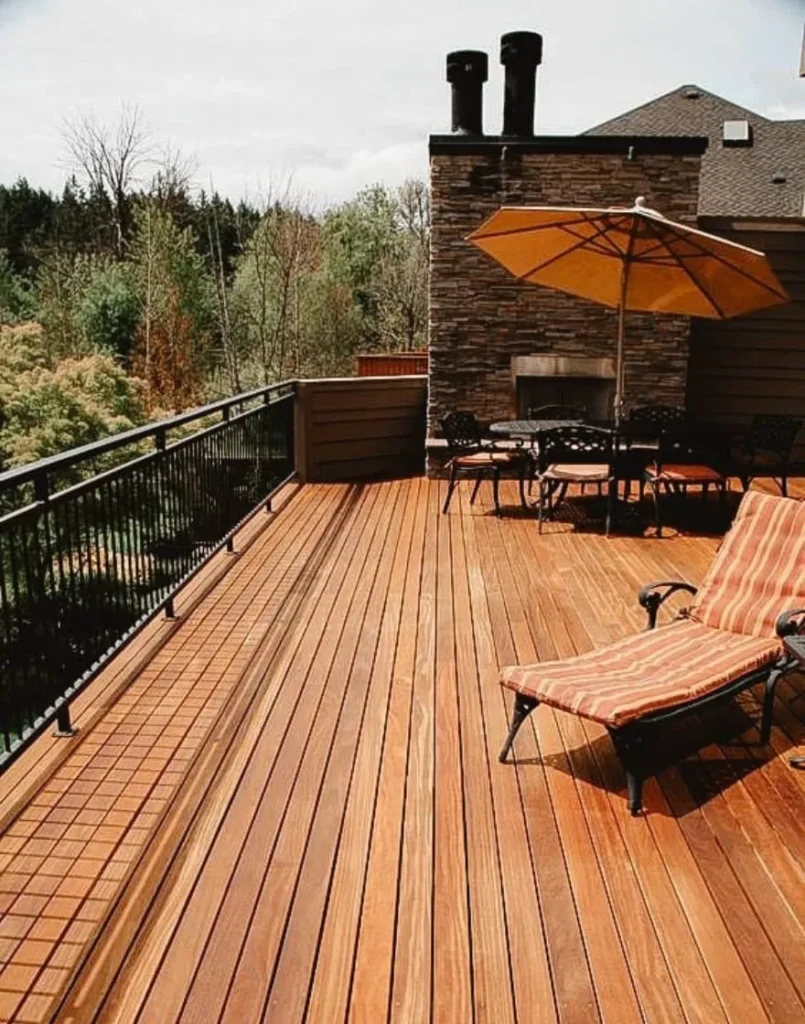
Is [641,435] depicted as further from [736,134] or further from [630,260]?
[736,134]

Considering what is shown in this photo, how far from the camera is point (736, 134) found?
11.3m

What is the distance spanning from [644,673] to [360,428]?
231 inches

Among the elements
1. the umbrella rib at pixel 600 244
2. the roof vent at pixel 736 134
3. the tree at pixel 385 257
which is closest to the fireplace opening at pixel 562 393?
the umbrella rib at pixel 600 244

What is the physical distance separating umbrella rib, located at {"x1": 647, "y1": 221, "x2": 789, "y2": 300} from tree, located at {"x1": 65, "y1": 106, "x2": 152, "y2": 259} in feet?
69.4

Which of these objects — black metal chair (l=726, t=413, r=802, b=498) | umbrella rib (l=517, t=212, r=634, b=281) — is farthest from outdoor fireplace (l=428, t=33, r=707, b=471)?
umbrella rib (l=517, t=212, r=634, b=281)

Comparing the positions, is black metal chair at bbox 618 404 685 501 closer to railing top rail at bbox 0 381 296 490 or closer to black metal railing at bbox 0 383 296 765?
black metal railing at bbox 0 383 296 765

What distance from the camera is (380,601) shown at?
4.45 metres

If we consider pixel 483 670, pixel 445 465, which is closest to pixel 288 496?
pixel 445 465

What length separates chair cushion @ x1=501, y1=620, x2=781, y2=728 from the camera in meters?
2.48

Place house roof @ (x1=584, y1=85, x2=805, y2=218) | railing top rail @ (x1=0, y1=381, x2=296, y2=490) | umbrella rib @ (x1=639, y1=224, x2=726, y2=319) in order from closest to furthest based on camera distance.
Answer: railing top rail @ (x1=0, y1=381, x2=296, y2=490) → umbrella rib @ (x1=639, y1=224, x2=726, y2=319) → house roof @ (x1=584, y1=85, x2=805, y2=218)

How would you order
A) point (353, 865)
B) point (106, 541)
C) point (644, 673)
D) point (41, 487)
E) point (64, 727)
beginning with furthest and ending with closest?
1. point (106, 541)
2. point (64, 727)
3. point (644, 673)
4. point (41, 487)
5. point (353, 865)

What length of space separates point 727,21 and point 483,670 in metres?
2.68

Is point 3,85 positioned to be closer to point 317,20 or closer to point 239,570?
point 317,20

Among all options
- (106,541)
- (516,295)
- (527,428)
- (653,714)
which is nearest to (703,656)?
(653,714)
